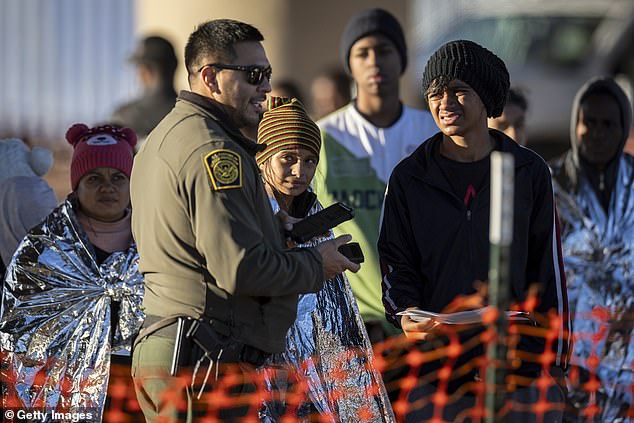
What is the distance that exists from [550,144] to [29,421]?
1757cm

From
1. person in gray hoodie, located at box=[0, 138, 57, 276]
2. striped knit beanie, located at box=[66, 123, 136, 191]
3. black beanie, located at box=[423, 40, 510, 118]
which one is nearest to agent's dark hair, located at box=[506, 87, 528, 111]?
black beanie, located at box=[423, 40, 510, 118]

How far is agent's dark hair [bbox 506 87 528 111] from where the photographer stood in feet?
20.4

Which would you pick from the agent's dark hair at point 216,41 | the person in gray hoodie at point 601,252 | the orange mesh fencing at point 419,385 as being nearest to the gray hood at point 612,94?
the person in gray hoodie at point 601,252

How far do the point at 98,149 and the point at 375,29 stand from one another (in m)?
1.74

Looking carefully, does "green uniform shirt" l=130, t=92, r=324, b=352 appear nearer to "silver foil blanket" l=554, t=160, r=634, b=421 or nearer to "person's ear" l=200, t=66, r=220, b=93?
"person's ear" l=200, t=66, r=220, b=93

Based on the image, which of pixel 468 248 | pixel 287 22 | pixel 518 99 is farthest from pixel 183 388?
pixel 287 22

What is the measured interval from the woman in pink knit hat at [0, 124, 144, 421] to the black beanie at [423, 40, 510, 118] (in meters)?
1.48

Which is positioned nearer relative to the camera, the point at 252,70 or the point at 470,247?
the point at 252,70

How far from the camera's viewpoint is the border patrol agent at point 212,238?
12.3 ft

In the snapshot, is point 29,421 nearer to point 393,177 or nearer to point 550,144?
point 393,177

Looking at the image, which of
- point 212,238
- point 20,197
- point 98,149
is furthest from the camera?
point 20,197

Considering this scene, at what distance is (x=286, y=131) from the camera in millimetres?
4832

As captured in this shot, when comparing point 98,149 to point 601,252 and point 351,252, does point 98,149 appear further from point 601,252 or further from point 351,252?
point 601,252

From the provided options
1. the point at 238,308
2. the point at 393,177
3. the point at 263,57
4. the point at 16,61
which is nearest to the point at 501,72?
the point at 393,177
